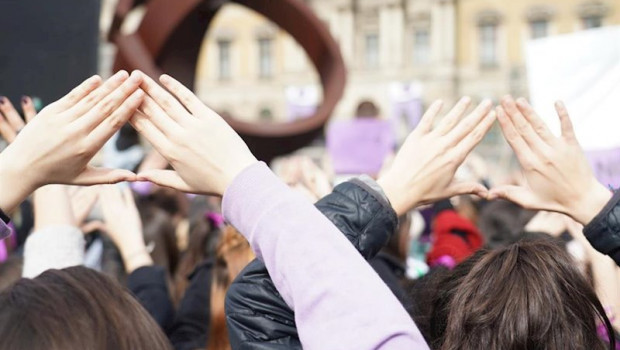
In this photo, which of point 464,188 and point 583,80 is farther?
point 583,80

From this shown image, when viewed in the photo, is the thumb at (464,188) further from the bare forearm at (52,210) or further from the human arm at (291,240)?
the bare forearm at (52,210)

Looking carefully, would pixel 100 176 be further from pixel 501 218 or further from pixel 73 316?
pixel 501 218

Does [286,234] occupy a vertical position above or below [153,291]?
above

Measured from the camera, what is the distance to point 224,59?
107 feet

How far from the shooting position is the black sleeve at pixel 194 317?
6.61 ft

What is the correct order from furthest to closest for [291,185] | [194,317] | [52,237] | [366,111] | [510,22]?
[510,22], [366,111], [194,317], [291,185], [52,237]

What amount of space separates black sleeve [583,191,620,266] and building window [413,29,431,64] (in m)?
30.2

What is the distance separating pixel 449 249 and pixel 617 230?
1.33m

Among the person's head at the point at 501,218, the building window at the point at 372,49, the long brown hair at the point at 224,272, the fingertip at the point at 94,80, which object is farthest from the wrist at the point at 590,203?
the building window at the point at 372,49

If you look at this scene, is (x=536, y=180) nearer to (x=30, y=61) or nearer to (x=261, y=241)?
(x=261, y=241)

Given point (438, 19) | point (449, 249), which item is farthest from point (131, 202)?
point (438, 19)

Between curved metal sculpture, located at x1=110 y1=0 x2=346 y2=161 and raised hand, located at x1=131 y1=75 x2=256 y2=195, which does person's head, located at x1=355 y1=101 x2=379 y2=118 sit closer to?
curved metal sculpture, located at x1=110 y1=0 x2=346 y2=161

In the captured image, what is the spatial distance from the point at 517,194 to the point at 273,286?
44cm

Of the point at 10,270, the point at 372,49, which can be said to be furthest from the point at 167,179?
the point at 372,49
